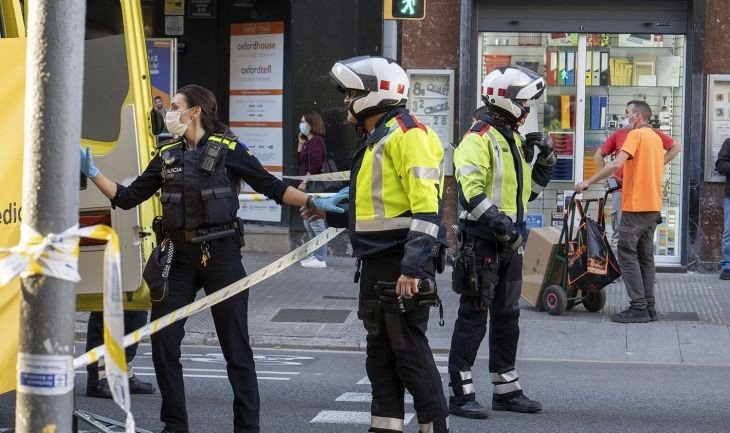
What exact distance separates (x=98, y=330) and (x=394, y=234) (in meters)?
2.61

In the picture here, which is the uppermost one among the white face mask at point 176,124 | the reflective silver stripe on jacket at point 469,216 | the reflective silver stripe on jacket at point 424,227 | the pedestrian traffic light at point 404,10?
the pedestrian traffic light at point 404,10

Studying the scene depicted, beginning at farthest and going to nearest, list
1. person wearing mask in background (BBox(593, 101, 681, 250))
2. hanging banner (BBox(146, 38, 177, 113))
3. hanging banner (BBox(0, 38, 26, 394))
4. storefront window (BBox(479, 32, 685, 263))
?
hanging banner (BBox(146, 38, 177, 113)) < storefront window (BBox(479, 32, 685, 263)) < person wearing mask in background (BBox(593, 101, 681, 250)) < hanging banner (BBox(0, 38, 26, 394))

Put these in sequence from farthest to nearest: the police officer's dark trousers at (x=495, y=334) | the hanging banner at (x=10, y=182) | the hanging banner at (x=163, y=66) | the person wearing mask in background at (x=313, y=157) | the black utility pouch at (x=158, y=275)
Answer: the hanging banner at (x=163, y=66)
the person wearing mask in background at (x=313, y=157)
the police officer's dark trousers at (x=495, y=334)
the black utility pouch at (x=158, y=275)
the hanging banner at (x=10, y=182)

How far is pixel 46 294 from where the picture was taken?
333cm

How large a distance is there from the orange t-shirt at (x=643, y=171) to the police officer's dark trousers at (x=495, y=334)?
3.96 metres

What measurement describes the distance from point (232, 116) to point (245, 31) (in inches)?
43.3

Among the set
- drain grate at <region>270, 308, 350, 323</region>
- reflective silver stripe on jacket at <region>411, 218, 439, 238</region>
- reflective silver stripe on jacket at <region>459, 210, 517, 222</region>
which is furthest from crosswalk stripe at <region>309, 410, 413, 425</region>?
drain grate at <region>270, 308, 350, 323</region>

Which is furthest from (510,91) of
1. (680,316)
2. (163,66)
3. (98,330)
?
(163,66)

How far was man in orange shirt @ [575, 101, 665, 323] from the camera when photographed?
10.9 metres

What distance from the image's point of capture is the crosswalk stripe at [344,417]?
276 inches

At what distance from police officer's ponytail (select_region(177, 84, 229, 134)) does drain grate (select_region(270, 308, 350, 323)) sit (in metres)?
5.08

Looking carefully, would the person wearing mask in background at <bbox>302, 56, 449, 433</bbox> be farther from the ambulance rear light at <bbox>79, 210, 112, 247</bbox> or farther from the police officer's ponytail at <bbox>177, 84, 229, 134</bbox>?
the ambulance rear light at <bbox>79, 210, 112, 247</bbox>

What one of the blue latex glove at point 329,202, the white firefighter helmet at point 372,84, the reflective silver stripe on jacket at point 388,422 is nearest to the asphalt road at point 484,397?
the reflective silver stripe on jacket at point 388,422

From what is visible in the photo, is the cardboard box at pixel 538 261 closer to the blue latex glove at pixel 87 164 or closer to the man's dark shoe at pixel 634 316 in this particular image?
the man's dark shoe at pixel 634 316
